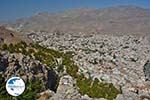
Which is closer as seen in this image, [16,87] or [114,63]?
[16,87]

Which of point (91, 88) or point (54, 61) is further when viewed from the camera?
point (54, 61)

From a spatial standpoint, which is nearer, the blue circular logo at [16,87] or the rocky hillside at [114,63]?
the blue circular logo at [16,87]

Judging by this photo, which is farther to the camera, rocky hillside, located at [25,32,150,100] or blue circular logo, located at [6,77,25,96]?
rocky hillside, located at [25,32,150,100]

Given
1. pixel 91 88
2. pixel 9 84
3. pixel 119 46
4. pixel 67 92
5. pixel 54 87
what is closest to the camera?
pixel 9 84

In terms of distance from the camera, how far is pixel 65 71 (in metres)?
39.0

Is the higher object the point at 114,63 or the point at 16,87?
the point at 16,87

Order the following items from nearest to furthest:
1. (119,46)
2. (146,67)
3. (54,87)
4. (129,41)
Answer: (54,87) → (146,67) → (119,46) → (129,41)

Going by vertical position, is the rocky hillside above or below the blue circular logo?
below

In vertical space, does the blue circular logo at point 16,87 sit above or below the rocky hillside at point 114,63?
above

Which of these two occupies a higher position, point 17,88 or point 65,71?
point 17,88

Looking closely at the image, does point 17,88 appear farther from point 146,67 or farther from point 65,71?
point 146,67

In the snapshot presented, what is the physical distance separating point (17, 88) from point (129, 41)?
13600 centimetres

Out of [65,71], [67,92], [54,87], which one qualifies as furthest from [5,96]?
A: [65,71]

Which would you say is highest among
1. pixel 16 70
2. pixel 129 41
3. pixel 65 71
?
pixel 16 70
